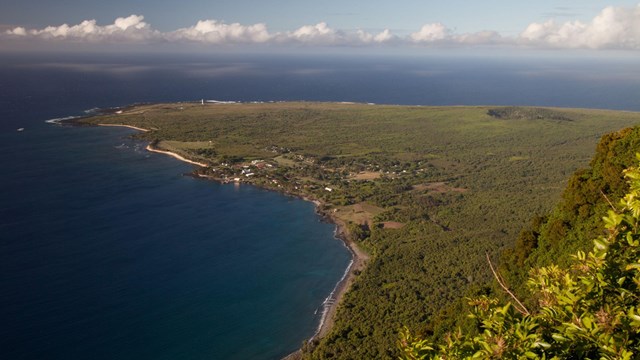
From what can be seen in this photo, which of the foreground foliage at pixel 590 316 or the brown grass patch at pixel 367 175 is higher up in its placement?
the foreground foliage at pixel 590 316

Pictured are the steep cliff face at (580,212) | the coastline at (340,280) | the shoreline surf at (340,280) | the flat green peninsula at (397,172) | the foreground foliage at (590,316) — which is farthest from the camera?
the flat green peninsula at (397,172)

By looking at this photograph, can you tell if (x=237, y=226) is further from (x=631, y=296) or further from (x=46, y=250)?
(x=631, y=296)

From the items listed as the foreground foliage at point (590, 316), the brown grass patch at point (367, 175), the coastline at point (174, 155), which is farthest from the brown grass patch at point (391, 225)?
the foreground foliage at point (590, 316)

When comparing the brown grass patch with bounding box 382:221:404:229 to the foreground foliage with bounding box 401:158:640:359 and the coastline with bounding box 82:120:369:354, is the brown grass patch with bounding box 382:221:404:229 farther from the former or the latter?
the foreground foliage with bounding box 401:158:640:359

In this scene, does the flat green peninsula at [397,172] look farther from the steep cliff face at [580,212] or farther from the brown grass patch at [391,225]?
the steep cliff face at [580,212]

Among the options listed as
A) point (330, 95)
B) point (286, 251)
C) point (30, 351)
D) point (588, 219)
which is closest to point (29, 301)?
point (30, 351)

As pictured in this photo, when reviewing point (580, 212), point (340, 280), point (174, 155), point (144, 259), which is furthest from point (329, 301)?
point (174, 155)
